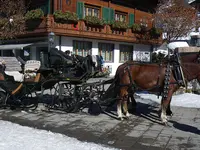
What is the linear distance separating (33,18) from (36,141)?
14.3 metres

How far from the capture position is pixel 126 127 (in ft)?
22.0

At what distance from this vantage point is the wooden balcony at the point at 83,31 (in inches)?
701

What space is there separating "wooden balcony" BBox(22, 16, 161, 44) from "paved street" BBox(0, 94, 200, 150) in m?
9.79

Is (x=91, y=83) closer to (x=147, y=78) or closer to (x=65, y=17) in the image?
(x=147, y=78)

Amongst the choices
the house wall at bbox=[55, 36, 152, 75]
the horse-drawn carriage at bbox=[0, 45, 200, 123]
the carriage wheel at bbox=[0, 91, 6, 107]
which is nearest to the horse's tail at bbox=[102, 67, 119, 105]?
the horse-drawn carriage at bbox=[0, 45, 200, 123]

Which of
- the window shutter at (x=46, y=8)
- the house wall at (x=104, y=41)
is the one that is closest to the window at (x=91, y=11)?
the house wall at (x=104, y=41)

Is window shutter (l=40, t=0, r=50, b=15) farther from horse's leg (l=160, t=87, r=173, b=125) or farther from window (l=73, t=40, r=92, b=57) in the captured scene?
horse's leg (l=160, t=87, r=173, b=125)

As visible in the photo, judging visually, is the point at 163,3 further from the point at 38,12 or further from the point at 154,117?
the point at 154,117

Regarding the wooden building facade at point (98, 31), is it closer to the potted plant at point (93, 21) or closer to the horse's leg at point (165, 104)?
the potted plant at point (93, 21)

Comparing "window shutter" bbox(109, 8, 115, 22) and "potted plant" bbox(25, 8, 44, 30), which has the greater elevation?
"window shutter" bbox(109, 8, 115, 22)

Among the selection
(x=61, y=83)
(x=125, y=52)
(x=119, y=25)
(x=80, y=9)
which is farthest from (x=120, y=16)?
(x=61, y=83)

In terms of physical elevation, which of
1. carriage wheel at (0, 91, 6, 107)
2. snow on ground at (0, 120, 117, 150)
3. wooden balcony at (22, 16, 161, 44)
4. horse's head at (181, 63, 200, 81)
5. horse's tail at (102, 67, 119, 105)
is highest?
wooden balcony at (22, 16, 161, 44)

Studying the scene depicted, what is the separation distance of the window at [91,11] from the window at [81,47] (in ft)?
7.03

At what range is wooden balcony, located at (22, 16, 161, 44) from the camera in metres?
17.8
